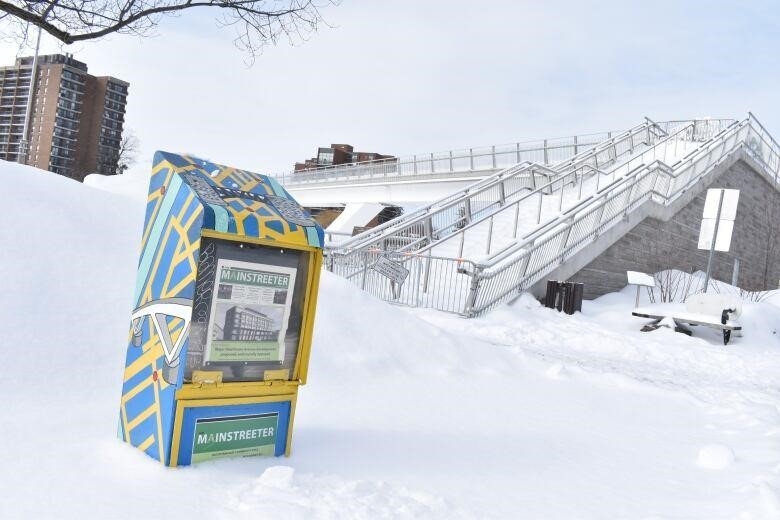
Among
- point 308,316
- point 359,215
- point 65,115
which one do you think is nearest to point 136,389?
point 308,316

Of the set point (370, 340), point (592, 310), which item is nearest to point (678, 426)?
point (370, 340)

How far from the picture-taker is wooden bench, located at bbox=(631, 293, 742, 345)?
12.3 metres

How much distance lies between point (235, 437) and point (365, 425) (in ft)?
4.22

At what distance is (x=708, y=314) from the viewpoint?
12.7 m

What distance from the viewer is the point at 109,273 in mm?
5090

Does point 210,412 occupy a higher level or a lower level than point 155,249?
lower

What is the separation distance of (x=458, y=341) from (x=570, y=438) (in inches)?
91.8

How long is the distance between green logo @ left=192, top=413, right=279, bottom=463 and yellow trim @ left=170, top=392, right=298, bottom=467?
81 millimetres

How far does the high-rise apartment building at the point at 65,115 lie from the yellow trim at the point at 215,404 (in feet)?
199

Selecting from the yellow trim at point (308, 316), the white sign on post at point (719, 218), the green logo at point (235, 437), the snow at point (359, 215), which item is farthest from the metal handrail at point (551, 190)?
the snow at point (359, 215)

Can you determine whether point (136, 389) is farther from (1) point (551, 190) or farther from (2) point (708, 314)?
(1) point (551, 190)

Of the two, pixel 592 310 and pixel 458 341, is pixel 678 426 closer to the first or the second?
pixel 458 341

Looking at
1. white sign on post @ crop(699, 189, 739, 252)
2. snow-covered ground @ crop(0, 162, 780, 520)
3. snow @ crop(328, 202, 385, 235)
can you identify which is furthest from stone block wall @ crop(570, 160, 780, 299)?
snow @ crop(328, 202, 385, 235)

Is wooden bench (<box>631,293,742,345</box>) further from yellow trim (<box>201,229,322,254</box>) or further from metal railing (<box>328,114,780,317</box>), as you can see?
yellow trim (<box>201,229,322,254</box>)
